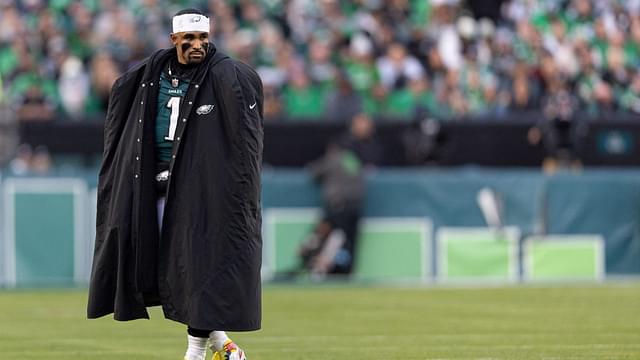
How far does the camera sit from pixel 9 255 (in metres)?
21.2

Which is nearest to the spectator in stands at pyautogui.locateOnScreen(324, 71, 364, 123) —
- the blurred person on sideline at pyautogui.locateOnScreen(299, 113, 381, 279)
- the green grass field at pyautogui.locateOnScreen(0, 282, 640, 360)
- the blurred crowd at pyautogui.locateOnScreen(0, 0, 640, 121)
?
the blurred crowd at pyautogui.locateOnScreen(0, 0, 640, 121)

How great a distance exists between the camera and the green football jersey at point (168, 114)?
936 cm

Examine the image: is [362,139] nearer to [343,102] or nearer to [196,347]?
[343,102]

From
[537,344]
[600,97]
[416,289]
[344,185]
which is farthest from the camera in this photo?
[600,97]

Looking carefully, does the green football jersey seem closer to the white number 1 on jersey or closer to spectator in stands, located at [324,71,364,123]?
the white number 1 on jersey

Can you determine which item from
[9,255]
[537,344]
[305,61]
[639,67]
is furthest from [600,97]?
[537,344]

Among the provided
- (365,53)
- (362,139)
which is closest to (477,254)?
(362,139)

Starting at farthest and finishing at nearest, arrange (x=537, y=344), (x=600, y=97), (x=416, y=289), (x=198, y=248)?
(x=600, y=97), (x=416, y=289), (x=537, y=344), (x=198, y=248)

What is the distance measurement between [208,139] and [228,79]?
0.35m

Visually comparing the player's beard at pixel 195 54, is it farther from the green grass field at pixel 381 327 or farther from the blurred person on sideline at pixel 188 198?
the green grass field at pixel 381 327

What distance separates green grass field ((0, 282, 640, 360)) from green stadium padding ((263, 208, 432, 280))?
71.4 inches

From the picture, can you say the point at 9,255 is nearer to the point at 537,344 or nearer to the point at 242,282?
the point at 537,344

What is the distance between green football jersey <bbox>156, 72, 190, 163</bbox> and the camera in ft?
30.7

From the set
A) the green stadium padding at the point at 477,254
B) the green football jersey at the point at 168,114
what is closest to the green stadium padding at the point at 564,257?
the green stadium padding at the point at 477,254
